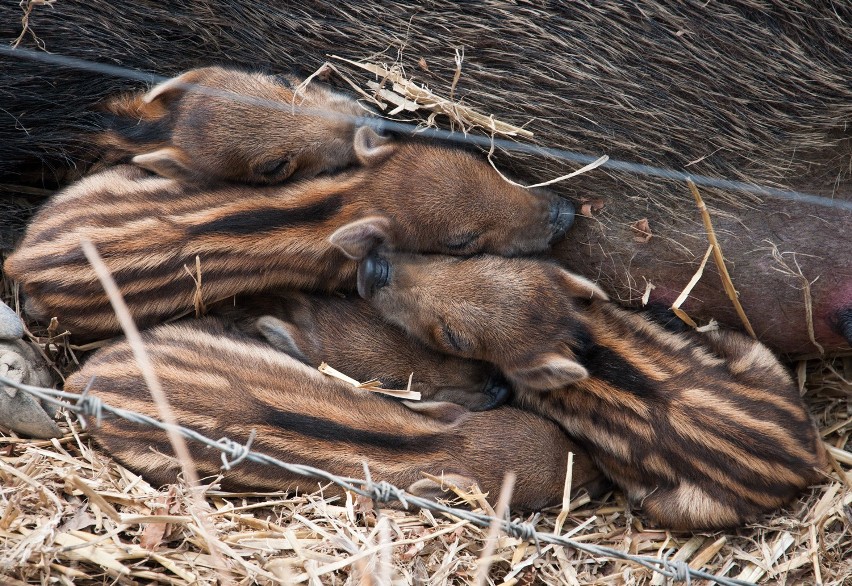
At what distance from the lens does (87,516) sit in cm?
304

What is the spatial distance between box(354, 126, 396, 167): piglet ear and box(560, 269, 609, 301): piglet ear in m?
0.82

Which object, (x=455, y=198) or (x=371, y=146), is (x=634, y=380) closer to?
(x=455, y=198)

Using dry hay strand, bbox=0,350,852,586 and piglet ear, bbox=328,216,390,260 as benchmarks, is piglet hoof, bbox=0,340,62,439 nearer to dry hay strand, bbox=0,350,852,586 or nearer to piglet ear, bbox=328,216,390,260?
dry hay strand, bbox=0,350,852,586

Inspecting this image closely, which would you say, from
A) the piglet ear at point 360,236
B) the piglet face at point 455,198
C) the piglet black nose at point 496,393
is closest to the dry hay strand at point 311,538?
the piglet black nose at point 496,393

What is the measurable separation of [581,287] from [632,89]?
76 cm

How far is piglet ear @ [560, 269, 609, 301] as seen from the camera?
3393 millimetres

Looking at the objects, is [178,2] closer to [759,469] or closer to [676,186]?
[676,186]

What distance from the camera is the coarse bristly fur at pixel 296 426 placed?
3.24 m

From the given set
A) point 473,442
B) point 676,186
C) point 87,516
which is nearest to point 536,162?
point 676,186

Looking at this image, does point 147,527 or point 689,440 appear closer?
point 147,527

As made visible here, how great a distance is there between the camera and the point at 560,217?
11.2 feet

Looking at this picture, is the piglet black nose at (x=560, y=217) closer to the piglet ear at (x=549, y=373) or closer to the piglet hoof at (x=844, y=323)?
the piglet ear at (x=549, y=373)

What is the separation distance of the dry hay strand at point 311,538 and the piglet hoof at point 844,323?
18.8 inches

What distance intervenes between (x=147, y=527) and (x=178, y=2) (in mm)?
1913
